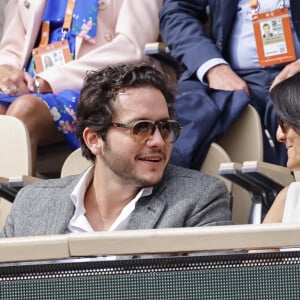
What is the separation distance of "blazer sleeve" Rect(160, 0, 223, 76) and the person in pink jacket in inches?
5.7

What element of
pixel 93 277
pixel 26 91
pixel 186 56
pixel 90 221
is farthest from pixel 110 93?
pixel 93 277

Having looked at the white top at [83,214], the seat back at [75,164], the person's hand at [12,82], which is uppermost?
the person's hand at [12,82]

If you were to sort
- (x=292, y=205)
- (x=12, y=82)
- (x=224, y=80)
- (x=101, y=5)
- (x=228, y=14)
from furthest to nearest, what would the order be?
(x=101, y=5)
(x=12, y=82)
(x=228, y=14)
(x=224, y=80)
(x=292, y=205)

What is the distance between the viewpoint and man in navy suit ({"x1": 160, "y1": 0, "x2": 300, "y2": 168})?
121 inches

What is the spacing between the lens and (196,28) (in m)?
3.59

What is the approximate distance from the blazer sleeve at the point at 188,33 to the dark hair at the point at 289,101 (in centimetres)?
98

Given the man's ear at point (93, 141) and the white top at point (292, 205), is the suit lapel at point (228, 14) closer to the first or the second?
the man's ear at point (93, 141)

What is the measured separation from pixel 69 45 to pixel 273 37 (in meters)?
0.99

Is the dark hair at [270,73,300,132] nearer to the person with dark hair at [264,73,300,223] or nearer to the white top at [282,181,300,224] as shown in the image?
the person with dark hair at [264,73,300,223]

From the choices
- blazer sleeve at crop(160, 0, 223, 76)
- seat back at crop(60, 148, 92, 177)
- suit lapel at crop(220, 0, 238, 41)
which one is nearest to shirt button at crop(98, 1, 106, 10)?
blazer sleeve at crop(160, 0, 223, 76)

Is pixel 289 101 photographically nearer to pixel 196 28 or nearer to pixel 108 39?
pixel 196 28

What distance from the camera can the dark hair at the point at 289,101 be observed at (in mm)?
2359

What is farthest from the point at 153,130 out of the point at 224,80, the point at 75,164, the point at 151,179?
the point at 224,80

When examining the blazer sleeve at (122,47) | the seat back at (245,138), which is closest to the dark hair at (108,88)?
the seat back at (245,138)
